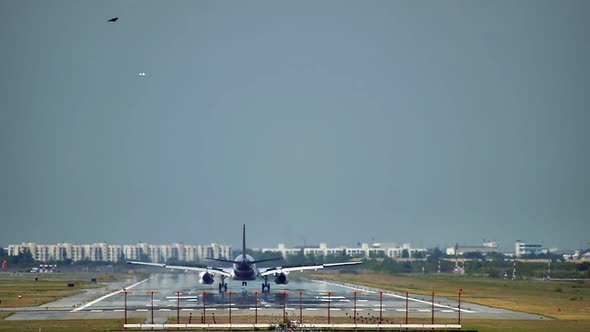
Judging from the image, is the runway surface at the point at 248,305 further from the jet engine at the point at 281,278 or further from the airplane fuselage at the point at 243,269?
the airplane fuselage at the point at 243,269

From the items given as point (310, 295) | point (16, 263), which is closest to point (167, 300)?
point (310, 295)

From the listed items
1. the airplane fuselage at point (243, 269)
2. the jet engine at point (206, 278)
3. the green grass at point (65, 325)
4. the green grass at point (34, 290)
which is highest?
the airplane fuselage at point (243, 269)

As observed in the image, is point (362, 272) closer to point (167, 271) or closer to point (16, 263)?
point (167, 271)

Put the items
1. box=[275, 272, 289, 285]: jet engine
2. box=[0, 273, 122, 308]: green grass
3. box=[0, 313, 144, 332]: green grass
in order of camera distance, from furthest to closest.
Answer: box=[275, 272, 289, 285]: jet engine → box=[0, 273, 122, 308]: green grass → box=[0, 313, 144, 332]: green grass

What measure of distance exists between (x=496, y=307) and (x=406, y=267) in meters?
71.9

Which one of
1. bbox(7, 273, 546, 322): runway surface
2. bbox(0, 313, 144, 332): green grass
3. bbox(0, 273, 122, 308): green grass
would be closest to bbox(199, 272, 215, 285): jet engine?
bbox(7, 273, 546, 322): runway surface

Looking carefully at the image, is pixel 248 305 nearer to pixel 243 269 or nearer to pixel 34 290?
pixel 243 269

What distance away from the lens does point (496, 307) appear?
7900cm

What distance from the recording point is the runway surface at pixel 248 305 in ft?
229

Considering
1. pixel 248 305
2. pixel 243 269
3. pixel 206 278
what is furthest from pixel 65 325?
pixel 206 278

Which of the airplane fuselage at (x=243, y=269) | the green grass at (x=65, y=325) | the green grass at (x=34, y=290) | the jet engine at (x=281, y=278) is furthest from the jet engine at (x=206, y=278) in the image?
the green grass at (x=65, y=325)

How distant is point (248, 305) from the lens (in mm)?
78125

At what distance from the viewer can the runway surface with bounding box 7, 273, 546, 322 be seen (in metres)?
69.9

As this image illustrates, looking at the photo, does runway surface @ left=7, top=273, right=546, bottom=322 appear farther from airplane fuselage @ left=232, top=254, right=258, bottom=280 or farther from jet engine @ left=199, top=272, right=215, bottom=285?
airplane fuselage @ left=232, top=254, right=258, bottom=280
